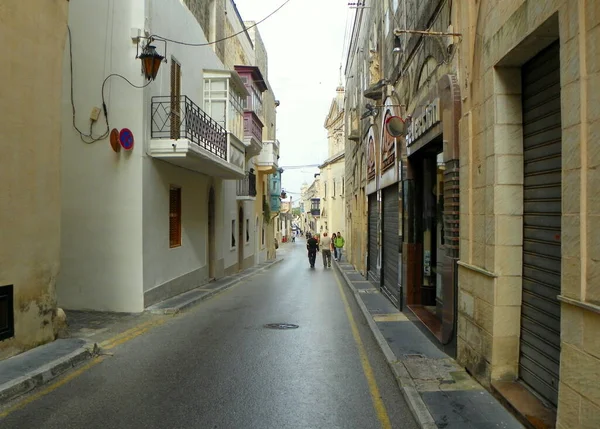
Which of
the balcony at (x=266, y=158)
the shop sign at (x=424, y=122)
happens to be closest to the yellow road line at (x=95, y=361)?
the shop sign at (x=424, y=122)

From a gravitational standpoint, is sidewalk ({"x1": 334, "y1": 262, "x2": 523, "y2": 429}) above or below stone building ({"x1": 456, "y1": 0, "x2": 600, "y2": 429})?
below

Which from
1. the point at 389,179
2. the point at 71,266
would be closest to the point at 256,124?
the point at 389,179

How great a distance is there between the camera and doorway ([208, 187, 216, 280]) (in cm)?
1789

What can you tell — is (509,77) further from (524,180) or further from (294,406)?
(294,406)

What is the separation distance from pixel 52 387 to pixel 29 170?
9.48 ft

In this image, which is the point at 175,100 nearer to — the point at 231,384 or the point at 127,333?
the point at 127,333

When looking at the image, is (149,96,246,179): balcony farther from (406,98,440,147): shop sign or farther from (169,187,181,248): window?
(406,98,440,147): shop sign

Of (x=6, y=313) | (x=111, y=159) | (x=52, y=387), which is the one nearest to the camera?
(x=52, y=387)

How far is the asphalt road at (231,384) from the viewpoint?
4.86 m

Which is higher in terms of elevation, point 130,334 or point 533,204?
point 533,204

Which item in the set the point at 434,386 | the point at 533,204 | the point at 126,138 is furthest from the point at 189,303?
the point at 533,204

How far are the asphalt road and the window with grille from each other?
1.11 meters

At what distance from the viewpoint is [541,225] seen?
4.88 m

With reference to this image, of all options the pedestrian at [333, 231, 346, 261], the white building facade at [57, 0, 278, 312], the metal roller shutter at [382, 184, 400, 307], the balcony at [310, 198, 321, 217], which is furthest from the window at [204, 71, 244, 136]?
the balcony at [310, 198, 321, 217]
